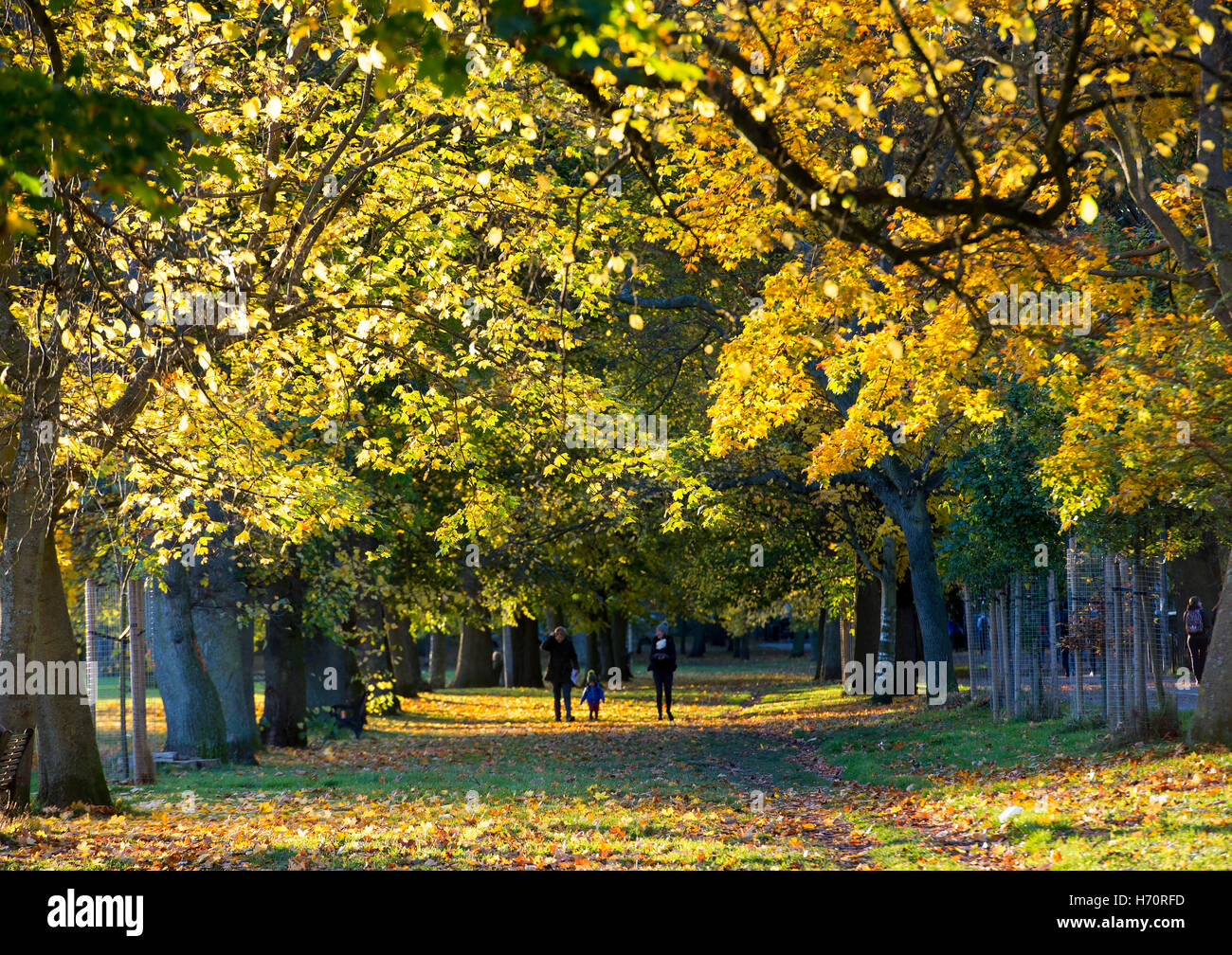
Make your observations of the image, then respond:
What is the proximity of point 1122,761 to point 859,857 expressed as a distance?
4.41 metres

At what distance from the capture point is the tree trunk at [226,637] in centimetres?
1786

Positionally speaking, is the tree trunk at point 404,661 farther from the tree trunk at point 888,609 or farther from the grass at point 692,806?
the tree trunk at point 888,609

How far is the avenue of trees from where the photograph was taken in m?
7.02

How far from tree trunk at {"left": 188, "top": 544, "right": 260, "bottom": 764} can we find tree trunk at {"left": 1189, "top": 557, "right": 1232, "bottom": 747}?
12.4 m

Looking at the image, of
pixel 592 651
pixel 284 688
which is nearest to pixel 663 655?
pixel 284 688

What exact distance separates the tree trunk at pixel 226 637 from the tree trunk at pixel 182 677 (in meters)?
0.50

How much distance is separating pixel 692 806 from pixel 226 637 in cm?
885

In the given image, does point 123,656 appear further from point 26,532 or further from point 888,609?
point 888,609

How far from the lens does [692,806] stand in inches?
481

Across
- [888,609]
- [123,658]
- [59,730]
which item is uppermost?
[888,609]

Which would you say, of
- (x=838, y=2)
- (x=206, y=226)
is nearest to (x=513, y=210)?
(x=206, y=226)

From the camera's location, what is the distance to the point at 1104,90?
10328mm

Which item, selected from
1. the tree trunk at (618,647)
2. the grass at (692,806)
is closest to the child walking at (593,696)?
the grass at (692,806)

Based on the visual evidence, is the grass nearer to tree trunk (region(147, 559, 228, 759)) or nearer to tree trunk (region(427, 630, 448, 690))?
tree trunk (region(147, 559, 228, 759))
